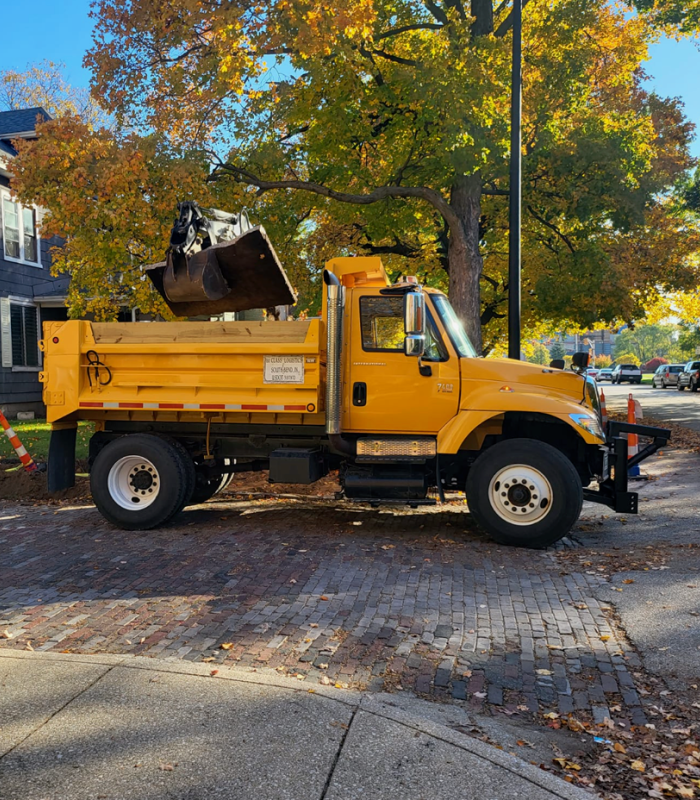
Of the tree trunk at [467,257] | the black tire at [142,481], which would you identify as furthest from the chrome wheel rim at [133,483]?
the tree trunk at [467,257]

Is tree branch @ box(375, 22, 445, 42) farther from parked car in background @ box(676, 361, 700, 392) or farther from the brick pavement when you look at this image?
parked car in background @ box(676, 361, 700, 392)

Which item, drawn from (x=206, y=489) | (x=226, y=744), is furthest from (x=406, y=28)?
(x=226, y=744)

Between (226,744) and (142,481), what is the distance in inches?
206

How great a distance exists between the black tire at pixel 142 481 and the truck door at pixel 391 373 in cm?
201

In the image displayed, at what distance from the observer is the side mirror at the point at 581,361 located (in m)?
8.04

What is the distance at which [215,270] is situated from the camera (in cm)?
819

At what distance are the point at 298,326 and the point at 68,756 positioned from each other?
5122 millimetres

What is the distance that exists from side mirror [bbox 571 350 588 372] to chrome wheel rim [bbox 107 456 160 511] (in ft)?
15.5

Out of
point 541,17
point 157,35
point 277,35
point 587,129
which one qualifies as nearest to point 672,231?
point 587,129

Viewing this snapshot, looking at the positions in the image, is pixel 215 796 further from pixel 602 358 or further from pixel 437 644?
pixel 602 358

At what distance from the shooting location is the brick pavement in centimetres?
434

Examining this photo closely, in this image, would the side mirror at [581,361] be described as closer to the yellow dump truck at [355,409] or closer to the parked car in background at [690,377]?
the yellow dump truck at [355,409]

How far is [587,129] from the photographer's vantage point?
16.3 m

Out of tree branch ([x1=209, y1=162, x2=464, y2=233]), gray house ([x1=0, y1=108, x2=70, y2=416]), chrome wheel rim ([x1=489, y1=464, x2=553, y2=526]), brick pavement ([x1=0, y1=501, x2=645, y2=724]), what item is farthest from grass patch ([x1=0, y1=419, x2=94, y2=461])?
chrome wheel rim ([x1=489, y1=464, x2=553, y2=526])
